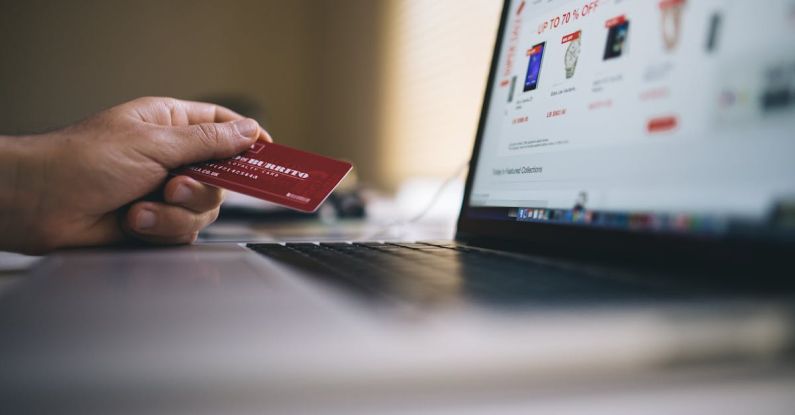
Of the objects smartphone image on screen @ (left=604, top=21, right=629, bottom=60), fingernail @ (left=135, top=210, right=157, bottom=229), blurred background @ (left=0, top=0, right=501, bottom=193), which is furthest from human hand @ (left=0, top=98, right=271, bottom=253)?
blurred background @ (left=0, top=0, right=501, bottom=193)

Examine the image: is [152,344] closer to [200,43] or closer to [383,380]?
[383,380]

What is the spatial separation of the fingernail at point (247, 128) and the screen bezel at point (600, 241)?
29cm

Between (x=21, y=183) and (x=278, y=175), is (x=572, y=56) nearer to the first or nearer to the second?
(x=278, y=175)

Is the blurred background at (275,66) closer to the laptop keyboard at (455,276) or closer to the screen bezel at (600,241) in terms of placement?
the screen bezel at (600,241)

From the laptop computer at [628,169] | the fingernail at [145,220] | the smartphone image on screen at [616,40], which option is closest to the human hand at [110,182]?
the fingernail at [145,220]

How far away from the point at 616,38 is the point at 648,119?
0.11 m

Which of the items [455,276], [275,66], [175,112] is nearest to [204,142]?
[175,112]

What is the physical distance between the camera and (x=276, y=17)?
3.92 meters

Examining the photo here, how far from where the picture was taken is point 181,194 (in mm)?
666

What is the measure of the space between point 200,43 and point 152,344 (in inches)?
153

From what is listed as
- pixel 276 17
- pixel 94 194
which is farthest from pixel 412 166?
pixel 94 194

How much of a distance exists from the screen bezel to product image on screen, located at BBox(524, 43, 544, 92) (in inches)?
3.3

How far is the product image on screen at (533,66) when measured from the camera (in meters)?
0.67

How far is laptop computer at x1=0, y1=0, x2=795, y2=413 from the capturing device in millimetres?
206
